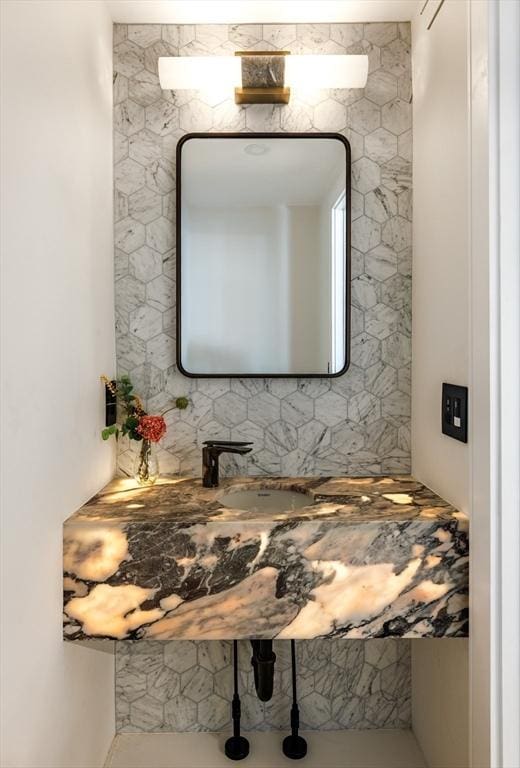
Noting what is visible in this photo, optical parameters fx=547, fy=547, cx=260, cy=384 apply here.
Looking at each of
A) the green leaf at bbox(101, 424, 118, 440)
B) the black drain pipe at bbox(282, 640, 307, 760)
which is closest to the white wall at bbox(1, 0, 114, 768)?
the green leaf at bbox(101, 424, 118, 440)

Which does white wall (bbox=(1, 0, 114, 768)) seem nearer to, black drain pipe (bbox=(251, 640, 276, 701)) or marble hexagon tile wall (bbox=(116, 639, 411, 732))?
marble hexagon tile wall (bbox=(116, 639, 411, 732))

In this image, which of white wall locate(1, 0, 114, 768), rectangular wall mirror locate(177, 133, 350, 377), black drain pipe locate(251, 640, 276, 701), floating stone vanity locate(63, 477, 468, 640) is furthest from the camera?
rectangular wall mirror locate(177, 133, 350, 377)

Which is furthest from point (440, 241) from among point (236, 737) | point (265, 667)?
point (236, 737)

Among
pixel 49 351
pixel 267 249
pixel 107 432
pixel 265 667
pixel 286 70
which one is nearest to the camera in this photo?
pixel 49 351

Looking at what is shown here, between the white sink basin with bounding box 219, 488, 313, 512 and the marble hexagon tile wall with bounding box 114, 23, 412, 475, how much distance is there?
0.15 metres

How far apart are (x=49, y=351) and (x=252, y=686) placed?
4.42 ft

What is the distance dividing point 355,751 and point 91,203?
189 centimetres

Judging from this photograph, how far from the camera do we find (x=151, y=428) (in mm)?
1665

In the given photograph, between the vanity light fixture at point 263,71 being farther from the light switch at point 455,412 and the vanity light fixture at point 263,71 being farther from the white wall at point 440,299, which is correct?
the light switch at point 455,412

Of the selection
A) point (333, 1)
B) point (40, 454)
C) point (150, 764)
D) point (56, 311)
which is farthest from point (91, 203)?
point (150, 764)

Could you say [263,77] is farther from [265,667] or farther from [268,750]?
[268,750]

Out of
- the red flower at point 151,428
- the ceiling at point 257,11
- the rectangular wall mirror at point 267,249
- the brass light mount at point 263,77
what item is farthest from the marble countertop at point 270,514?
the ceiling at point 257,11

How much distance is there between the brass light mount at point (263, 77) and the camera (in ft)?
5.48

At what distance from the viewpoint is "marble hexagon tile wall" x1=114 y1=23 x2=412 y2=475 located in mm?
1819
